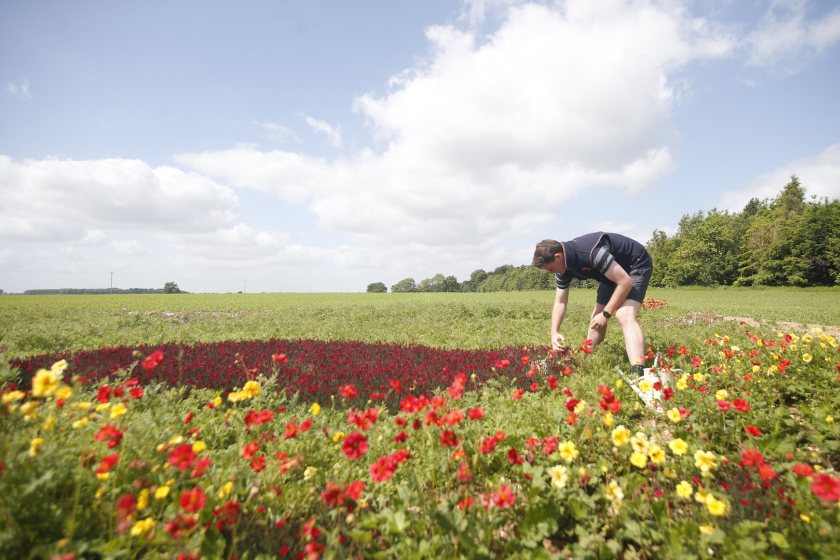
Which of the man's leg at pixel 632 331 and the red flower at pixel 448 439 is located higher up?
the man's leg at pixel 632 331

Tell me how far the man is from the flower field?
54 cm

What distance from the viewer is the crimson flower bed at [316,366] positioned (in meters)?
5.05

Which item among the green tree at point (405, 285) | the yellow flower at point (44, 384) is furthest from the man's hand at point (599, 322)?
the green tree at point (405, 285)

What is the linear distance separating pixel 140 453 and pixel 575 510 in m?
2.57

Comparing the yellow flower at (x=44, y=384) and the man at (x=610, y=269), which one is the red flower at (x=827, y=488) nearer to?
the man at (x=610, y=269)

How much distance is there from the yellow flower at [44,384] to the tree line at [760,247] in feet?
187

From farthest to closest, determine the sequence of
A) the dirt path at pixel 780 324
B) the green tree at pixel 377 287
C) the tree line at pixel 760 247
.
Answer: the green tree at pixel 377 287
the tree line at pixel 760 247
the dirt path at pixel 780 324

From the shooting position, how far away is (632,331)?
4379 mm

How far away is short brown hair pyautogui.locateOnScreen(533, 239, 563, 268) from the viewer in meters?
4.49

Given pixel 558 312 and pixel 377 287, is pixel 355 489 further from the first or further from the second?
pixel 377 287

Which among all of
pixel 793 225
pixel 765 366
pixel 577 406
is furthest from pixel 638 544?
pixel 793 225

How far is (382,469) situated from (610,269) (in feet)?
11.7

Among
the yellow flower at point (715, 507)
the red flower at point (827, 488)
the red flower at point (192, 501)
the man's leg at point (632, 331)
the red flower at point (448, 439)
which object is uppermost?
the man's leg at point (632, 331)

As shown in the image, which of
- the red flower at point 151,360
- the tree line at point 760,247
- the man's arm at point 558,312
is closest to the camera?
the red flower at point 151,360
